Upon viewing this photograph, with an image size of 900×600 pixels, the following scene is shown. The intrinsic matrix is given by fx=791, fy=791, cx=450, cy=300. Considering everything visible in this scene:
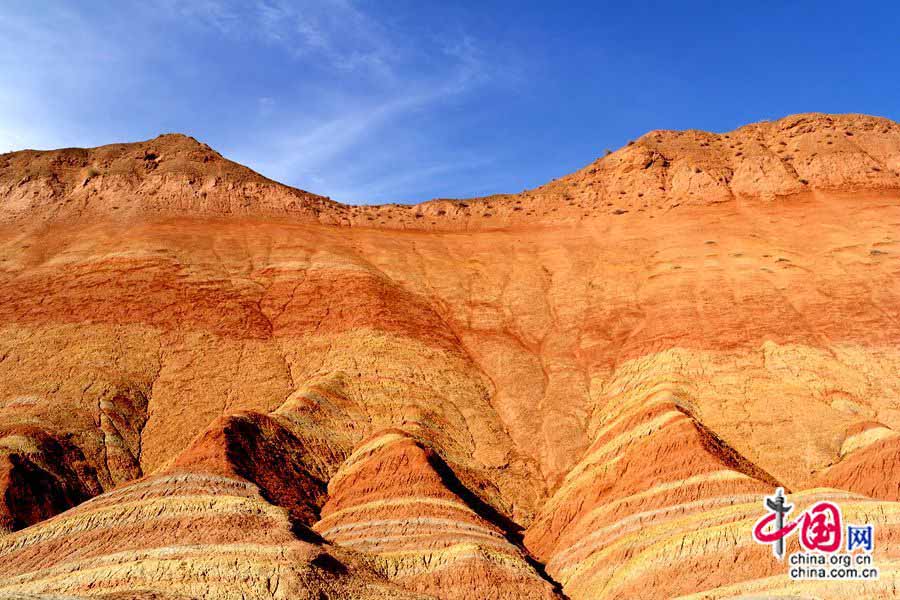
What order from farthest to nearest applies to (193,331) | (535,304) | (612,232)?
(612,232)
(535,304)
(193,331)

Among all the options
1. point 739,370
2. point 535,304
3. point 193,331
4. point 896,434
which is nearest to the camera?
point 896,434

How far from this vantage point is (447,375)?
1889 inches

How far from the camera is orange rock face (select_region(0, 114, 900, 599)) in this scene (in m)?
30.1

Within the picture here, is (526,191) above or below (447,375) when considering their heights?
above

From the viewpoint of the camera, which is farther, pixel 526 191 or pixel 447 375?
pixel 526 191

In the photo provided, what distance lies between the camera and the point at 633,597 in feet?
94.9

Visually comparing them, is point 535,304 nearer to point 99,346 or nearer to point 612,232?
point 612,232

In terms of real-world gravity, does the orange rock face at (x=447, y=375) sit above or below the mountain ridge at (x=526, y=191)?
below

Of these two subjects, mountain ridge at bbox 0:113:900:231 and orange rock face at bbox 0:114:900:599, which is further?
mountain ridge at bbox 0:113:900:231

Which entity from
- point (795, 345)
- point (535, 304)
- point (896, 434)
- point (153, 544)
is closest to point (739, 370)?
point (795, 345)

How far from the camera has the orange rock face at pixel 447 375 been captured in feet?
98.9

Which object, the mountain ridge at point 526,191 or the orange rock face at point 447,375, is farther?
the mountain ridge at point 526,191

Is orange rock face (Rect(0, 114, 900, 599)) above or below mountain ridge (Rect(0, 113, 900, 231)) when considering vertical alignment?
below

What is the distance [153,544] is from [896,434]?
1256 inches
